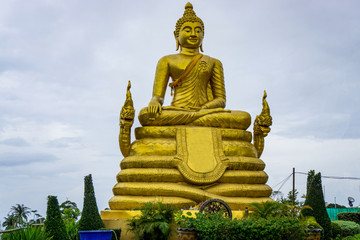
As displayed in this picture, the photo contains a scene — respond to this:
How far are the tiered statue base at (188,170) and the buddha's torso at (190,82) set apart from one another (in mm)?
1197

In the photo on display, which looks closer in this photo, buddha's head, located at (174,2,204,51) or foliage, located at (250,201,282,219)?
foliage, located at (250,201,282,219)

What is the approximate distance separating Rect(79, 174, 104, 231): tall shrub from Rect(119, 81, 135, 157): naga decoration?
1804 millimetres

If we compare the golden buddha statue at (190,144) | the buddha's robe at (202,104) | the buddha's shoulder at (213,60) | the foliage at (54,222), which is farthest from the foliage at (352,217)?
the foliage at (54,222)

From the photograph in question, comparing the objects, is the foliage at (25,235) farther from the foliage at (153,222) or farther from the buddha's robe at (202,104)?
the buddha's robe at (202,104)

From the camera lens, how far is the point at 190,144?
1193 cm

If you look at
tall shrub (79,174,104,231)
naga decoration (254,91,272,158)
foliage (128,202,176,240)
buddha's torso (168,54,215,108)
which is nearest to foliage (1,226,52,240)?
tall shrub (79,174,104,231)

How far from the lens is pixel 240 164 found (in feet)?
38.8

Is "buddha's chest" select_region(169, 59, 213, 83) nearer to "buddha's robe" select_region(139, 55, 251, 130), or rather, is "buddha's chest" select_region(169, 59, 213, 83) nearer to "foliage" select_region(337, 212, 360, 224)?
"buddha's robe" select_region(139, 55, 251, 130)

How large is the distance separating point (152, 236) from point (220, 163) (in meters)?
2.96

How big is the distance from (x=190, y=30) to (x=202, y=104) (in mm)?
2285

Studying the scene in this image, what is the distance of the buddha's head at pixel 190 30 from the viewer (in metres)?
13.6

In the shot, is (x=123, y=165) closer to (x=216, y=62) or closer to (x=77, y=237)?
(x=77, y=237)

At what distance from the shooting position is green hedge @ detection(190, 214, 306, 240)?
7.69m

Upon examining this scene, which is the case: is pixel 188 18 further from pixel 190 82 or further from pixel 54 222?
pixel 54 222
